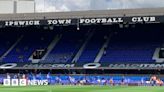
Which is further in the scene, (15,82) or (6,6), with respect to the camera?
(6,6)

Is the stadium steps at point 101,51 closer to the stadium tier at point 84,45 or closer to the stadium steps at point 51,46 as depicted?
the stadium tier at point 84,45

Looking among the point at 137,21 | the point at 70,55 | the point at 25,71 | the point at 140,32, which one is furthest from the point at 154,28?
the point at 25,71

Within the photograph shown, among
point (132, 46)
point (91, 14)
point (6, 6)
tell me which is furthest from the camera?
point (6, 6)

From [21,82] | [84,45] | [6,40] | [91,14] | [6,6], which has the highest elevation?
[91,14]

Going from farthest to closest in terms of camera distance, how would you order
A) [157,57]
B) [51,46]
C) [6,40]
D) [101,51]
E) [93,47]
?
[6,40], [51,46], [93,47], [101,51], [157,57]

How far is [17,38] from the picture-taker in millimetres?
81375

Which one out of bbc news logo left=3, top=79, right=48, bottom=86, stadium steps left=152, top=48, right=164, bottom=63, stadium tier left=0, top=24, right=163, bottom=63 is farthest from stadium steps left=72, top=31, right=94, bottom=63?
stadium steps left=152, top=48, right=164, bottom=63

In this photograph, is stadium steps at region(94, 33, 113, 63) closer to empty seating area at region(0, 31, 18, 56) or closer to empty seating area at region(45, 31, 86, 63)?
empty seating area at region(45, 31, 86, 63)

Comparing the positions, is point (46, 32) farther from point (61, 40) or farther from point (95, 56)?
point (95, 56)

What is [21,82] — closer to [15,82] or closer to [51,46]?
[15,82]

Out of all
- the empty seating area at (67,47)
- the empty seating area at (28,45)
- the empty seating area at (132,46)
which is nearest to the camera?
the empty seating area at (132,46)

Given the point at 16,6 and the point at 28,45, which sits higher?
the point at 16,6

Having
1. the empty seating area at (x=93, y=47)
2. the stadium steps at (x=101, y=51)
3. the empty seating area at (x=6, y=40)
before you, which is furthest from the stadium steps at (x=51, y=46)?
the stadium steps at (x=101, y=51)

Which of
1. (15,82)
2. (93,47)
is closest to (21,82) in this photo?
(15,82)
